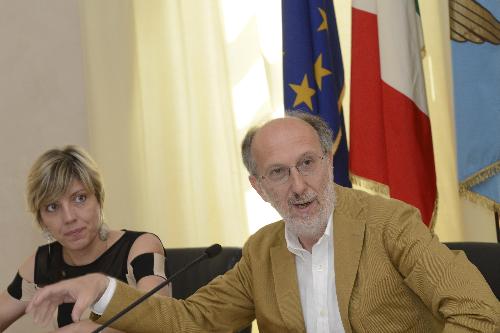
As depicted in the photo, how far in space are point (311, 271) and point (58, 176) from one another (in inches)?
45.6

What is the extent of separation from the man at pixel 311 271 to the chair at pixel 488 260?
260 millimetres

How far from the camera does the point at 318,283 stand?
2336 mm

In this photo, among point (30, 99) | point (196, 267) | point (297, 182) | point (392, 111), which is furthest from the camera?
point (30, 99)

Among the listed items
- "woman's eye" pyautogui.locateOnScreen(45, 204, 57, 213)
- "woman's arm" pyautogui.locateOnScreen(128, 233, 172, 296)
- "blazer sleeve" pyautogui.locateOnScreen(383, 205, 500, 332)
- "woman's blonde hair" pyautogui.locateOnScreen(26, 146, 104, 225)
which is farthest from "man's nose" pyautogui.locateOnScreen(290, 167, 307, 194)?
"woman's eye" pyautogui.locateOnScreen(45, 204, 57, 213)

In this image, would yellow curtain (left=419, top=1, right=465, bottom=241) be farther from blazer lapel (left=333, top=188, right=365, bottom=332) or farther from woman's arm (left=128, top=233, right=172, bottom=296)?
blazer lapel (left=333, top=188, right=365, bottom=332)

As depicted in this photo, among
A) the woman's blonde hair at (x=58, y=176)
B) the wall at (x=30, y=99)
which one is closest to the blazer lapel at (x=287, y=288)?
the woman's blonde hair at (x=58, y=176)

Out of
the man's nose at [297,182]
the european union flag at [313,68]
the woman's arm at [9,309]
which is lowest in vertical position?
the woman's arm at [9,309]

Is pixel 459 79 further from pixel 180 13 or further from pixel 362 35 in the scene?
pixel 180 13

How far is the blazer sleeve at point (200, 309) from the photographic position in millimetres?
2359

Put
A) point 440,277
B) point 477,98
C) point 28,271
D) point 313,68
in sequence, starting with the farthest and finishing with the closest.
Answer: point 313,68
point 477,98
point 28,271
point 440,277

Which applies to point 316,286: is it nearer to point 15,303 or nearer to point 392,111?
point 15,303

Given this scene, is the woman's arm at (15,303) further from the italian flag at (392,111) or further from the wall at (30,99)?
the italian flag at (392,111)

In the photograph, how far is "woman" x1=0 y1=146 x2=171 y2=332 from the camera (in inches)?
118

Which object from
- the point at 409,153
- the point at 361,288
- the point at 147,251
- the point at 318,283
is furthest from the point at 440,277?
the point at 409,153
